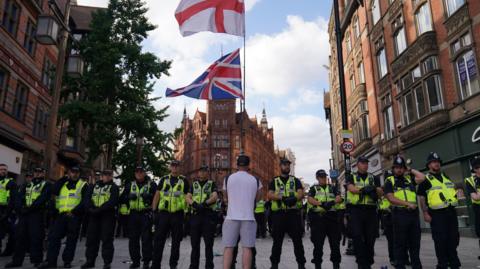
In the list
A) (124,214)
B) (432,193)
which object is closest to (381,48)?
(432,193)

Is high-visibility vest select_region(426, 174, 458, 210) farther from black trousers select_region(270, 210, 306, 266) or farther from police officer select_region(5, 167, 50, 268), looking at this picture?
police officer select_region(5, 167, 50, 268)

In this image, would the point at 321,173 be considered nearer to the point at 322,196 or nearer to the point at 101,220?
the point at 322,196

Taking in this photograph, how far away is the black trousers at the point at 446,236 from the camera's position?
6332 millimetres

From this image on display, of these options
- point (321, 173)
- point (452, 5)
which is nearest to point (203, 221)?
point (321, 173)

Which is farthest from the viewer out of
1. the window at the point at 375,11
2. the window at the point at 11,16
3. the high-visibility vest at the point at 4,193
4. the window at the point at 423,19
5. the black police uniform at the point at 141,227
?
the window at the point at 375,11

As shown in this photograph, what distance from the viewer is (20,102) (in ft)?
65.7

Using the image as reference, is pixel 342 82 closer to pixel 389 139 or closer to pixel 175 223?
pixel 175 223

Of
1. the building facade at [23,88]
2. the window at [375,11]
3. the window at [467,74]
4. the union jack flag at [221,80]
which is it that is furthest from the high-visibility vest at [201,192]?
the window at [375,11]

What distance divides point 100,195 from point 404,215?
21.0ft

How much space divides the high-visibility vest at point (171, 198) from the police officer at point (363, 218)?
3.46m

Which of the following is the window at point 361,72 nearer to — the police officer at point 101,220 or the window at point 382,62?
the window at point 382,62

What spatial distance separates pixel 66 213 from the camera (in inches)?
308

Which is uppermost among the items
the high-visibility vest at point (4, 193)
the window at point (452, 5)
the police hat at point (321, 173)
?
the window at point (452, 5)

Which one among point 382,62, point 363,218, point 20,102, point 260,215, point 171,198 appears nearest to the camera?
point 363,218
